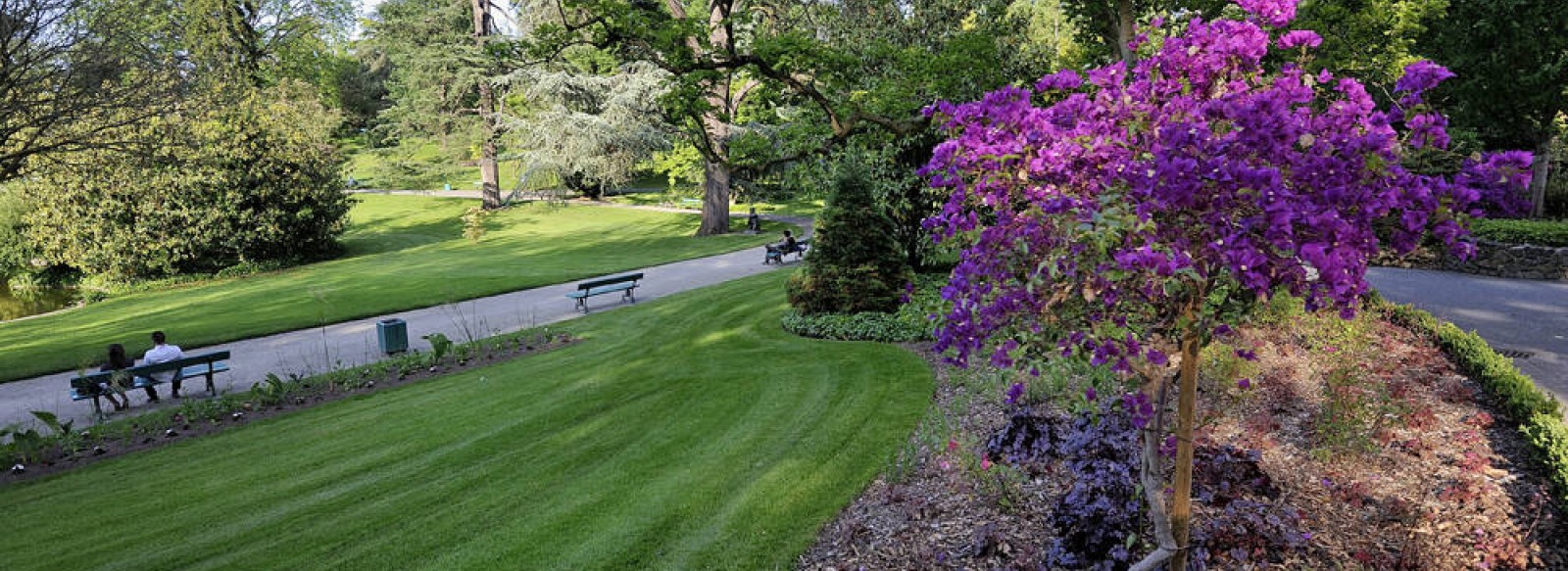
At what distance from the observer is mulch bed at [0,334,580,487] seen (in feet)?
28.9

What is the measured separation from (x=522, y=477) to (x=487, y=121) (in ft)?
109

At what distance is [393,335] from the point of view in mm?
13289

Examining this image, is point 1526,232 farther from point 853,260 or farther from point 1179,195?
point 1179,195

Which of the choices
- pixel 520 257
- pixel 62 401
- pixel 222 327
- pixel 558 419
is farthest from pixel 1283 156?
pixel 520 257

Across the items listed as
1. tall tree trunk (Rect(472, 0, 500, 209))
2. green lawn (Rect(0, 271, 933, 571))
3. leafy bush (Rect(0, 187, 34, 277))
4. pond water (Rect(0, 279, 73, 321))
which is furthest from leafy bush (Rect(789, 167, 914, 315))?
leafy bush (Rect(0, 187, 34, 277))

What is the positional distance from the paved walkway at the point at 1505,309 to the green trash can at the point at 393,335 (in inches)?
593

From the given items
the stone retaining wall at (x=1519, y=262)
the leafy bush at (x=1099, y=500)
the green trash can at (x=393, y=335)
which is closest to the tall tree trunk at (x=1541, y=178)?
the stone retaining wall at (x=1519, y=262)

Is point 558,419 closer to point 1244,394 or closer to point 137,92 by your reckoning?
point 1244,394

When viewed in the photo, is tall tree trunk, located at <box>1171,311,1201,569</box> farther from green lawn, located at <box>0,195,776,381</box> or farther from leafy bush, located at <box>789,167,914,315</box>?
green lawn, located at <box>0,195,776,381</box>

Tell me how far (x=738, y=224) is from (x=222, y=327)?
19072mm

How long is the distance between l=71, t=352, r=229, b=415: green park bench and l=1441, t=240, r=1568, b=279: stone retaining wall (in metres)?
21.6

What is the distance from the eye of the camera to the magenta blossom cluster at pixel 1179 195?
3012 millimetres

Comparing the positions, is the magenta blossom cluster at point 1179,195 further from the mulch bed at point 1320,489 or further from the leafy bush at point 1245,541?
the leafy bush at point 1245,541

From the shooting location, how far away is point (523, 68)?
92.8 feet
